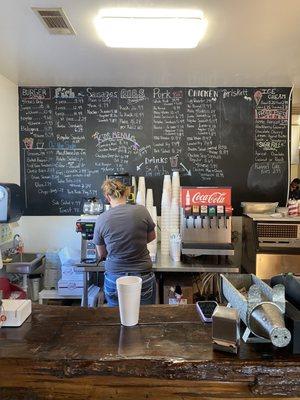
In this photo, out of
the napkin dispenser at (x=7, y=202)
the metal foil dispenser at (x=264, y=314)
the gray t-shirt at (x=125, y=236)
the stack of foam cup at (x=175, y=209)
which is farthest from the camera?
the stack of foam cup at (x=175, y=209)

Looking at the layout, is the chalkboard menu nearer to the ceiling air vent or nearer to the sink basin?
the sink basin

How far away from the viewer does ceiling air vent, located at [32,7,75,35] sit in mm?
2066

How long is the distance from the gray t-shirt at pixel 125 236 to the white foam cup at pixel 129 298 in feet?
3.86

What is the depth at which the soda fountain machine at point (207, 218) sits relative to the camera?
3.12 metres

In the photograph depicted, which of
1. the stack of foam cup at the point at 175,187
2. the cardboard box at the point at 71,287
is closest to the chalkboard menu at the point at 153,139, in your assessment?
the stack of foam cup at the point at 175,187

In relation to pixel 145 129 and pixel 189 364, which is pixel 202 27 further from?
pixel 189 364

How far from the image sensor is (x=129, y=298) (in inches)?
50.1

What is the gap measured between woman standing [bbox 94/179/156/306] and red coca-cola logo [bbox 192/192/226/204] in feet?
2.34

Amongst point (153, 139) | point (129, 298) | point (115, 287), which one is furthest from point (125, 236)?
point (153, 139)

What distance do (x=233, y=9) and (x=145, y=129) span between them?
6.40 feet

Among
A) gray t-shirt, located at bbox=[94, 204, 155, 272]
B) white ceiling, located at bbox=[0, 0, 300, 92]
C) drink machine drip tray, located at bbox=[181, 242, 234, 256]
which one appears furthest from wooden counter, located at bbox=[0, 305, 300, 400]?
drink machine drip tray, located at bbox=[181, 242, 234, 256]

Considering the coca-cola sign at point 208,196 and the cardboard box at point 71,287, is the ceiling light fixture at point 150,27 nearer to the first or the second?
the coca-cola sign at point 208,196

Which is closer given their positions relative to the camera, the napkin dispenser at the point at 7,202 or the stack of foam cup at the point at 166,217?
the napkin dispenser at the point at 7,202

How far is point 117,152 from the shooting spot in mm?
3883
